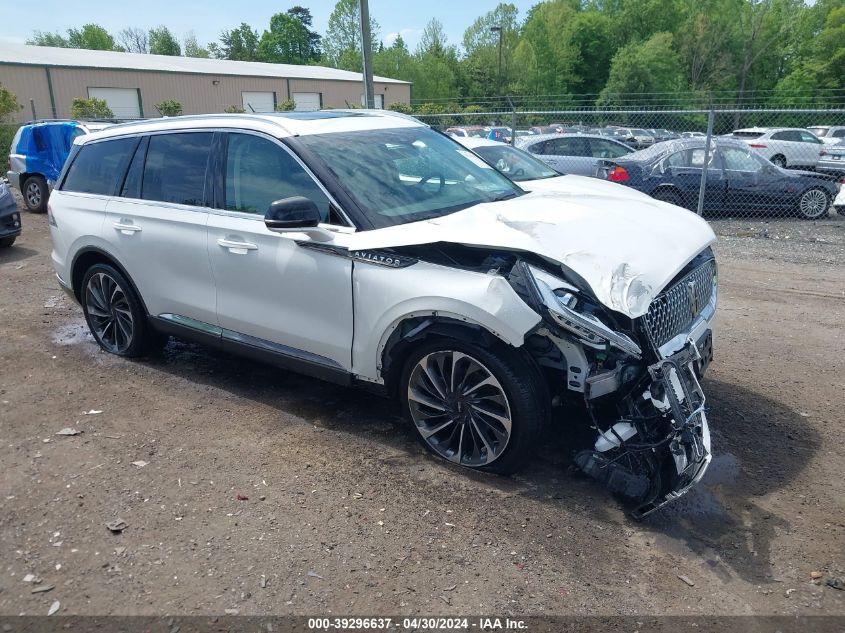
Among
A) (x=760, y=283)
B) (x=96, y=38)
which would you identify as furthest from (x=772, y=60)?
(x=96, y=38)

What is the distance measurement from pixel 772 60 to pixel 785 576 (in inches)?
2852

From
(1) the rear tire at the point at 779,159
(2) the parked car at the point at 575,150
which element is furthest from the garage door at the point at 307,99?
(2) the parked car at the point at 575,150

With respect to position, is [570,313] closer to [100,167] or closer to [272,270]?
[272,270]

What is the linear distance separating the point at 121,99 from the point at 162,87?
2533mm

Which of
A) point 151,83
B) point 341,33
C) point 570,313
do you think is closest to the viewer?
point 570,313

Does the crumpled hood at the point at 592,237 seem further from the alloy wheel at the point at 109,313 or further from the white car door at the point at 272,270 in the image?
the alloy wheel at the point at 109,313

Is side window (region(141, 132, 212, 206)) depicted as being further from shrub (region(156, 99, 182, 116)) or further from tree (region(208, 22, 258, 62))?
tree (region(208, 22, 258, 62))

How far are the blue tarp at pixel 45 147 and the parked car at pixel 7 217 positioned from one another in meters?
3.16

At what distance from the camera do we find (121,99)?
3734 centimetres

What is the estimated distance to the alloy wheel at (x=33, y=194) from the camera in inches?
550

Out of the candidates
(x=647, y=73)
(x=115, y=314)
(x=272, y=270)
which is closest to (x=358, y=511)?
(x=272, y=270)

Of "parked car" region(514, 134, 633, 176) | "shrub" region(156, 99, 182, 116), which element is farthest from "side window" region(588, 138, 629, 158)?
"shrub" region(156, 99, 182, 116)

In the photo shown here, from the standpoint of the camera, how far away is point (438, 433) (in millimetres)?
3910

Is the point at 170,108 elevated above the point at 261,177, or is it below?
above
